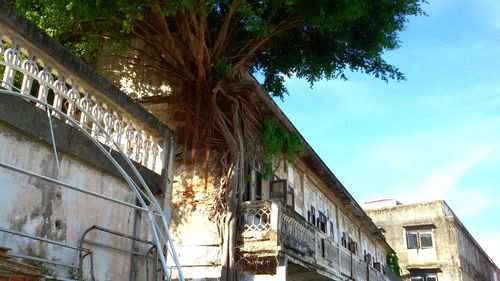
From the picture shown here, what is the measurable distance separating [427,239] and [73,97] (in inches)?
1236

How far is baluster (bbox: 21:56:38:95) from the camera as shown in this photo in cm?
614

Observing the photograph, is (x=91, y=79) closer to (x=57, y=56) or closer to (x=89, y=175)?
(x=57, y=56)

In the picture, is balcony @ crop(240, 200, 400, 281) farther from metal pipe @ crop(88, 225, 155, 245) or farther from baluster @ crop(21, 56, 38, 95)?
baluster @ crop(21, 56, 38, 95)

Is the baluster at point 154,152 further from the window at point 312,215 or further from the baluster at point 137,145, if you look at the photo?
the window at point 312,215

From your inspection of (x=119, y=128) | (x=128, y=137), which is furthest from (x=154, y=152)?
(x=119, y=128)

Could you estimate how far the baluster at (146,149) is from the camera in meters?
8.30

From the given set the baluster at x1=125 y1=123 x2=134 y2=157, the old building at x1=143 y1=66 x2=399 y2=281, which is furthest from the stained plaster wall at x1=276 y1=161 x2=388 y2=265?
the baluster at x1=125 y1=123 x2=134 y2=157

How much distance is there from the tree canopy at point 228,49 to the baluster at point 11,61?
446cm

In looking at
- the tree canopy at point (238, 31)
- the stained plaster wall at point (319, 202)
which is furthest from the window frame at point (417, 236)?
the tree canopy at point (238, 31)

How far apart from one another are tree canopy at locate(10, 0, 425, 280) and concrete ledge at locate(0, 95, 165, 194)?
14.0ft

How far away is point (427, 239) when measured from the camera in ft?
113

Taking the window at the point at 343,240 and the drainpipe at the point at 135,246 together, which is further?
the window at the point at 343,240

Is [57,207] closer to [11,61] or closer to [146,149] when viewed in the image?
[11,61]

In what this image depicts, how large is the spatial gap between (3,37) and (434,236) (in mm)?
32429
